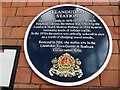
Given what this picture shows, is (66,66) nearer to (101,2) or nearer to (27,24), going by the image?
(27,24)

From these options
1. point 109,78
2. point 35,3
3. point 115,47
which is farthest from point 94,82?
point 35,3

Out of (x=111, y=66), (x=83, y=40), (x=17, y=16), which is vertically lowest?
(x=111, y=66)

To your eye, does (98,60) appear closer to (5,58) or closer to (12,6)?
(5,58)

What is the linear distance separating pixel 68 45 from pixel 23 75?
24 centimetres

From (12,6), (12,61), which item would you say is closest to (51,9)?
(12,6)

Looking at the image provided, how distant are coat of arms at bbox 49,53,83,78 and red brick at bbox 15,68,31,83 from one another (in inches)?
4.0

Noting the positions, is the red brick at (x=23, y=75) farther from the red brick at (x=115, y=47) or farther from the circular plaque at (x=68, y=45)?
the red brick at (x=115, y=47)

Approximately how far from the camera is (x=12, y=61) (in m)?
0.92

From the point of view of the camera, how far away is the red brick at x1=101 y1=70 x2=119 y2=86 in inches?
34.2

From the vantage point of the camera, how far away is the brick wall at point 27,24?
875mm

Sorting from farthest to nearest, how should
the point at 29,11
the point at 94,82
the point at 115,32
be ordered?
1. the point at 29,11
2. the point at 115,32
3. the point at 94,82

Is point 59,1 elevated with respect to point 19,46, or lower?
elevated

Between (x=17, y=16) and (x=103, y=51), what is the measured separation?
0.48 m

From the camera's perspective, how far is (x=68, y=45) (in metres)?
0.94
